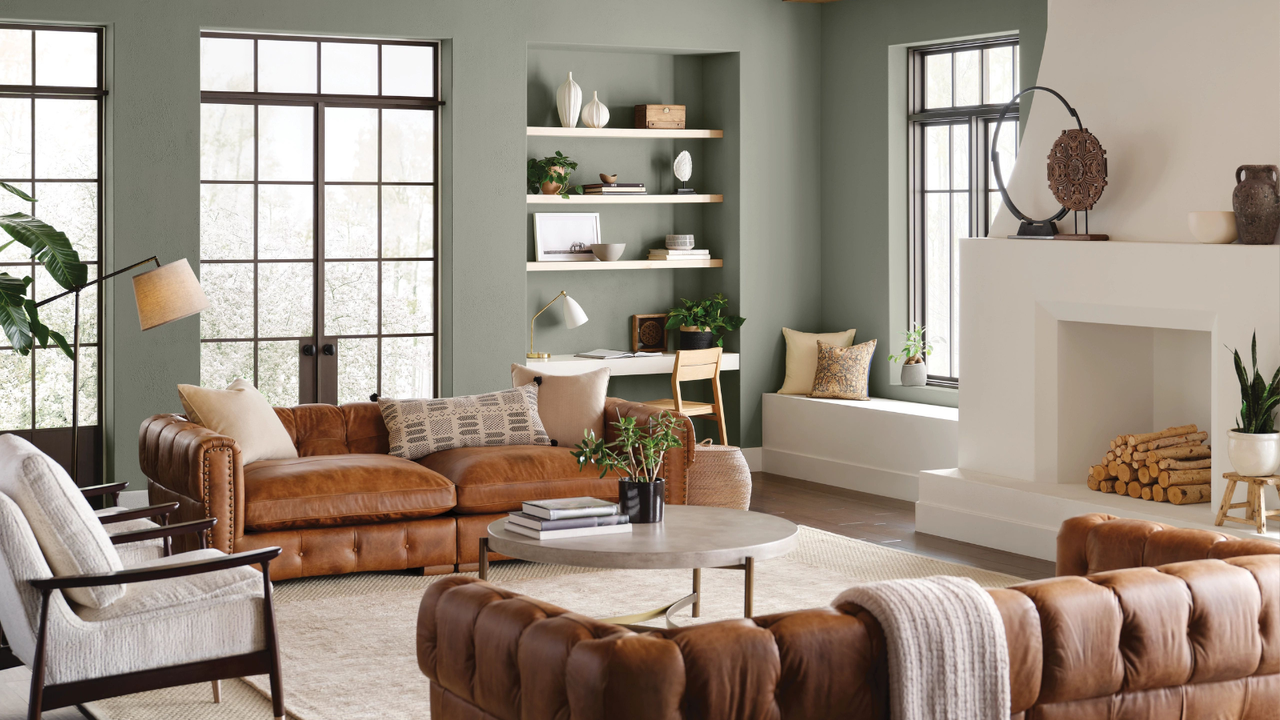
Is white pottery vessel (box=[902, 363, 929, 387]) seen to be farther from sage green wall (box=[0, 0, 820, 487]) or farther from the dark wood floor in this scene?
sage green wall (box=[0, 0, 820, 487])

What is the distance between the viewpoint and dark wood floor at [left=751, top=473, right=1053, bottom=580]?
6449 millimetres

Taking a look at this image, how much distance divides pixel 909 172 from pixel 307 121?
152 inches

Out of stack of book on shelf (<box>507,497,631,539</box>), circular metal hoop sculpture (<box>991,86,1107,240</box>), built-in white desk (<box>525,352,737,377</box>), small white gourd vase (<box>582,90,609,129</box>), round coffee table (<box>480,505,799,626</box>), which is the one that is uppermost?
small white gourd vase (<box>582,90,609,129</box>)

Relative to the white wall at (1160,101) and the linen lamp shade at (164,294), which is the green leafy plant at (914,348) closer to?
the white wall at (1160,101)

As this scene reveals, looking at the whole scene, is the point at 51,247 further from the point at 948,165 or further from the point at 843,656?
the point at 948,165

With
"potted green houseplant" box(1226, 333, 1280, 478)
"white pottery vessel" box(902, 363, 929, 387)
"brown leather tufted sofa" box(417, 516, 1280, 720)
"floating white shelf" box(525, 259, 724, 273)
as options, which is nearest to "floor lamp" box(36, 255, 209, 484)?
"floating white shelf" box(525, 259, 724, 273)

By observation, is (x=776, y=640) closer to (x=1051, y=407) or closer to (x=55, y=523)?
(x=55, y=523)

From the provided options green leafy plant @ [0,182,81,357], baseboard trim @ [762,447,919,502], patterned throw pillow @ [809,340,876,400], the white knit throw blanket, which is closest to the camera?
the white knit throw blanket

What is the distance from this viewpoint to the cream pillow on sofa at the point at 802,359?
9.18 metres

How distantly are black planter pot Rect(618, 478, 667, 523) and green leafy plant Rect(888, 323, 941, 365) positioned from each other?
423 centimetres

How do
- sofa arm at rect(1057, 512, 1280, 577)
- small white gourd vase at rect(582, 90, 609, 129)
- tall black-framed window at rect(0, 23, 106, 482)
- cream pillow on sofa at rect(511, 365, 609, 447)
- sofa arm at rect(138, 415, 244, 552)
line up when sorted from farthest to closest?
small white gourd vase at rect(582, 90, 609, 129), tall black-framed window at rect(0, 23, 106, 482), cream pillow on sofa at rect(511, 365, 609, 447), sofa arm at rect(138, 415, 244, 552), sofa arm at rect(1057, 512, 1280, 577)

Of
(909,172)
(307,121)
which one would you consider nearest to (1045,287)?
(909,172)

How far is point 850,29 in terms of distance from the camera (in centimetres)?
907

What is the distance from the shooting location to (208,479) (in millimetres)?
5527
